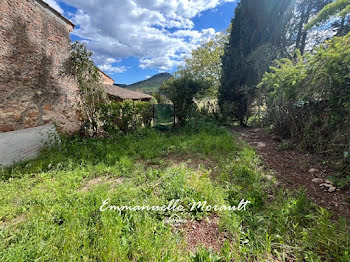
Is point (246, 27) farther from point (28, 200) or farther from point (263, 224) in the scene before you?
point (28, 200)

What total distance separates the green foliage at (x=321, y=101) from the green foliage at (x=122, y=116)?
538 centimetres

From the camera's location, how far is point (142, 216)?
1736 millimetres

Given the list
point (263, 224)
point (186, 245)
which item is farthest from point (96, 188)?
point (263, 224)

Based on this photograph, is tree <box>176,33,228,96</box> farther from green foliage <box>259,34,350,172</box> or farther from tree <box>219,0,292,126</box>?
green foliage <box>259,34,350,172</box>

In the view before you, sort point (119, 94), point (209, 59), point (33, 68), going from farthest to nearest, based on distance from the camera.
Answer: point (209, 59) < point (119, 94) < point (33, 68)

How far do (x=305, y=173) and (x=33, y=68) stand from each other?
23.2ft

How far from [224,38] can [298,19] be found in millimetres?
9125

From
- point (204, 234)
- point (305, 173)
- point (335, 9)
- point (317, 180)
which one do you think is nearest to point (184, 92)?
point (335, 9)

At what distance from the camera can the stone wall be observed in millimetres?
3311

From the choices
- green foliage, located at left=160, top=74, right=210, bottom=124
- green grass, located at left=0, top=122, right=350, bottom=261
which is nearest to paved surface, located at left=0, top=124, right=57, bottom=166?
green grass, located at left=0, top=122, right=350, bottom=261

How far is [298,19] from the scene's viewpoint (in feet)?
24.4

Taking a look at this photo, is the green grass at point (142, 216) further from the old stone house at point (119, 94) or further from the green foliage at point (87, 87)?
the old stone house at point (119, 94)

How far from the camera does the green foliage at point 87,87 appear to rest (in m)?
4.45

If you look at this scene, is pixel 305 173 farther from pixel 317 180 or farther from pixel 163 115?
pixel 163 115
